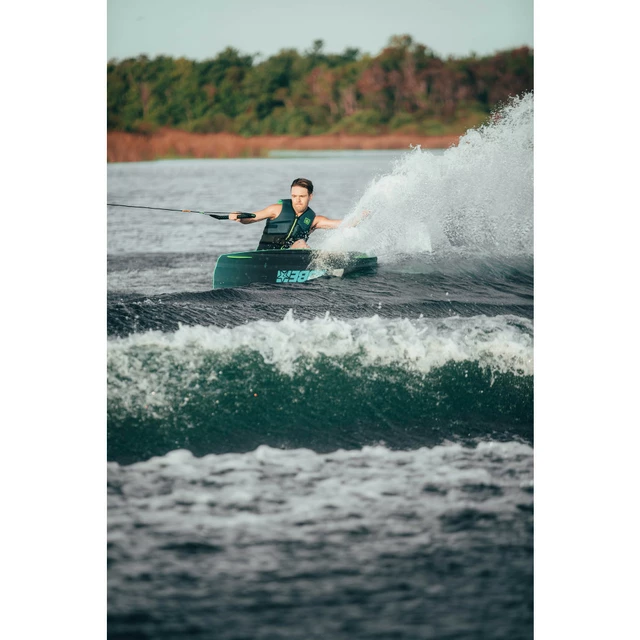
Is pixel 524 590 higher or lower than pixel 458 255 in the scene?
lower

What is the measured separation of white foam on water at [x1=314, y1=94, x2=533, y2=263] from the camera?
4.05 m

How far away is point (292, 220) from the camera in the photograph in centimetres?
408

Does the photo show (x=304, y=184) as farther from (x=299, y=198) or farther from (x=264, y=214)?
(x=264, y=214)

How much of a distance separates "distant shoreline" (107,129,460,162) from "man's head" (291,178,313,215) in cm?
27

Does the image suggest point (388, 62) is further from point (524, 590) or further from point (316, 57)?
point (524, 590)

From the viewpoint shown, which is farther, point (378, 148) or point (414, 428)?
point (378, 148)

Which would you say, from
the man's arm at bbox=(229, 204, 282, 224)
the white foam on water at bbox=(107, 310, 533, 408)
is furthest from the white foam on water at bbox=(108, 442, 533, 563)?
the man's arm at bbox=(229, 204, 282, 224)

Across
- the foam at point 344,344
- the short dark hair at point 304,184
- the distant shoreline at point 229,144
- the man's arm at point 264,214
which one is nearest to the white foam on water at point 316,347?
the foam at point 344,344

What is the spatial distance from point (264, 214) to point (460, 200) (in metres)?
1.07

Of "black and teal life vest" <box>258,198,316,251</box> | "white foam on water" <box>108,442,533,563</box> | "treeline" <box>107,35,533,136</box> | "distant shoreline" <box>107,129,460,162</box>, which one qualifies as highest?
"treeline" <box>107,35,533,136</box>

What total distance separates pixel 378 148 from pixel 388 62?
Answer: 1.46 feet

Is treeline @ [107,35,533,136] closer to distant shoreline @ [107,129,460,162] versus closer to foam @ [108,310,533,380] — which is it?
distant shoreline @ [107,129,460,162]

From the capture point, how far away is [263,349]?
3.91m

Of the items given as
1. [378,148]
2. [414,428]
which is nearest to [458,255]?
[378,148]
